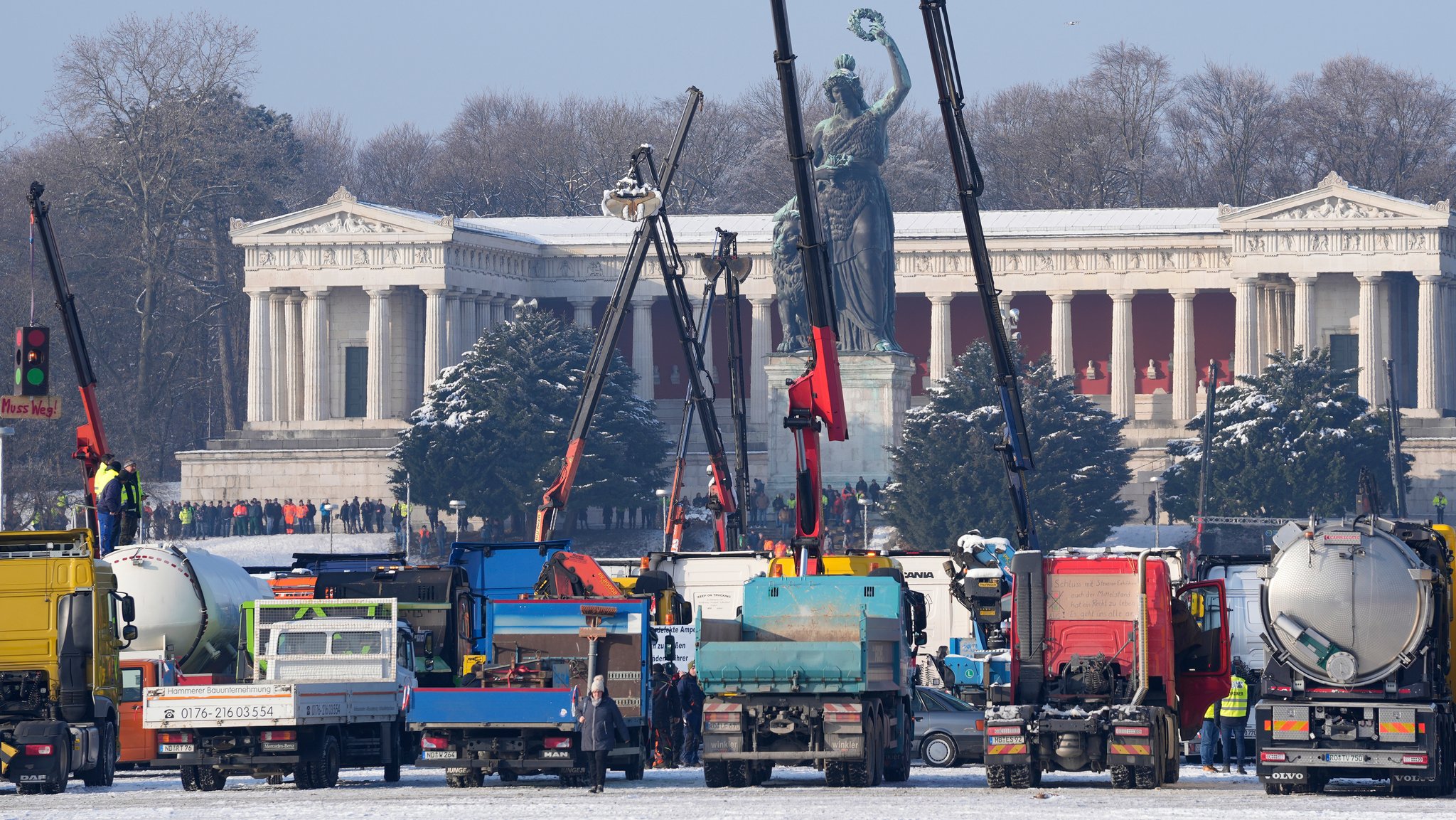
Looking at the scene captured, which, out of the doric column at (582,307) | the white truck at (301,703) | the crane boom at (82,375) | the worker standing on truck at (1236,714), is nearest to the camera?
the white truck at (301,703)

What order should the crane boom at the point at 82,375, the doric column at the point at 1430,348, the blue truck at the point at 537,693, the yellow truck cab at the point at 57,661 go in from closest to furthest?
the yellow truck cab at the point at 57,661, the blue truck at the point at 537,693, the crane boom at the point at 82,375, the doric column at the point at 1430,348

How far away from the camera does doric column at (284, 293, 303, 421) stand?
10938 centimetres

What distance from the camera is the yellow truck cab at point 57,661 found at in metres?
29.2

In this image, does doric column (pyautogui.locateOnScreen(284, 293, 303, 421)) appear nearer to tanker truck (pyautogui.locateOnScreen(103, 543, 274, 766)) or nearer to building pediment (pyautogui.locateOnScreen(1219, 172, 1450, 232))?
building pediment (pyautogui.locateOnScreen(1219, 172, 1450, 232))

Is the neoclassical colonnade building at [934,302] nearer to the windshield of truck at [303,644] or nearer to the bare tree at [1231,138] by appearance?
the bare tree at [1231,138]

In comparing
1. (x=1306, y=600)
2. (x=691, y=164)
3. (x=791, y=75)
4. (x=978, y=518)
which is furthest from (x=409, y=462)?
(x=1306, y=600)

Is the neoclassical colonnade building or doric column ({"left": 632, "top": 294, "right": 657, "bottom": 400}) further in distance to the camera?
doric column ({"left": 632, "top": 294, "right": 657, "bottom": 400})

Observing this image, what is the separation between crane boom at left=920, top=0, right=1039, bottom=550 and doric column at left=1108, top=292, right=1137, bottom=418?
68.8 m

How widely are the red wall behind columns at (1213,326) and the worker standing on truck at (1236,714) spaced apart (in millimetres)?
79839

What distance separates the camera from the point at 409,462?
289 feet

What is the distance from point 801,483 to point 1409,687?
8428 millimetres

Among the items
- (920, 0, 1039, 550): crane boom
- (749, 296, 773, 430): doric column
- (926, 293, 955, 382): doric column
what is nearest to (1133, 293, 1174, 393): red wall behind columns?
(926, 293, 955, 382): doric column

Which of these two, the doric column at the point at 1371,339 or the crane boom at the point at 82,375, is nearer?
the crane boom at the point at 82,375

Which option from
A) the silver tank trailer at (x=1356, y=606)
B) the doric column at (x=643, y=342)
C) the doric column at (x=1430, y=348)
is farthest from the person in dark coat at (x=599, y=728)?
the doric column at (x=643, y=342)
